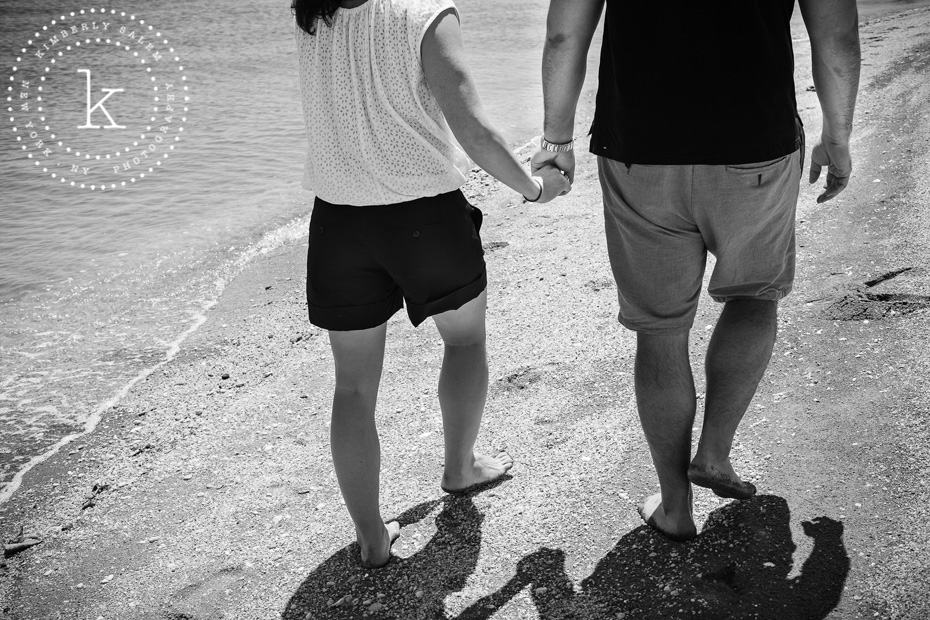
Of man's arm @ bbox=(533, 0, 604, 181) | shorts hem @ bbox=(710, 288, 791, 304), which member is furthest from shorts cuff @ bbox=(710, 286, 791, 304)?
man's arm @ bbox=(533, 0, 604, 181)

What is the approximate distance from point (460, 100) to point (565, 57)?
1.09ft

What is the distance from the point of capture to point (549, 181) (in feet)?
8.53

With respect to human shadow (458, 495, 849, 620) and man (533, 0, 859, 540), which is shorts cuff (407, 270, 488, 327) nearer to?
man (533, 0, 859, 540)

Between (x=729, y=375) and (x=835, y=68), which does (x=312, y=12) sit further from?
(x=729, y=375)

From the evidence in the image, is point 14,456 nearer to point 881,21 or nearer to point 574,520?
point 574,520

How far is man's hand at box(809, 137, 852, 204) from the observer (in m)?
2.42

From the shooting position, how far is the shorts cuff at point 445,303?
8.29ft

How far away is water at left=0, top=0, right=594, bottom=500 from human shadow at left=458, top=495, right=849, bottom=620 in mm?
2804

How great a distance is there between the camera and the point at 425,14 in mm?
2223

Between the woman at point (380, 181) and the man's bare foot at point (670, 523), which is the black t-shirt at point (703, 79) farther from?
the man's bare foot at point (670, 523)

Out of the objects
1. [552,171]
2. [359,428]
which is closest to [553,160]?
[552,171]

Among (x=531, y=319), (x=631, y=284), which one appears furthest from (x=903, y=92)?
(x=631, y=284)

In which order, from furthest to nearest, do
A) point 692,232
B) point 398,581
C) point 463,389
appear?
point 463,389 < point 398,581 < point 692,232

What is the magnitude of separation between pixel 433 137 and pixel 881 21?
42.3 feet
